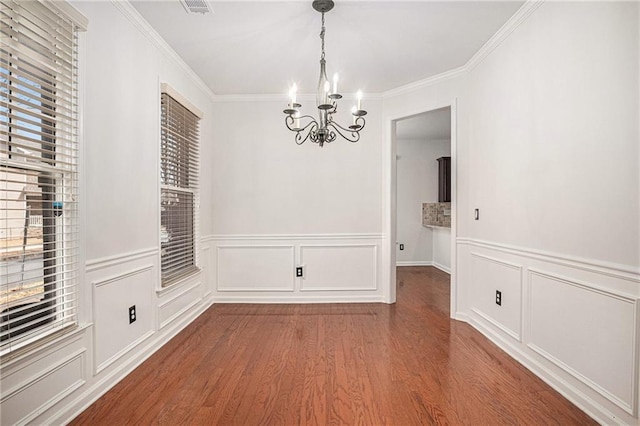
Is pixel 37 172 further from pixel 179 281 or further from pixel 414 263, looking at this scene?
pixel 414 263

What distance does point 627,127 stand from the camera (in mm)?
1639

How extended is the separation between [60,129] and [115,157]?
45 centimetres

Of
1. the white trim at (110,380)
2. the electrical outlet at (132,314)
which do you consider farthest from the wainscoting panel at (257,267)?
the electrical outlet at (132,314)

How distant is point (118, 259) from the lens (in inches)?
88.1

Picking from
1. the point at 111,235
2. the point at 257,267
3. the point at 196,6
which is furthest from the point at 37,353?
the point at 257,267

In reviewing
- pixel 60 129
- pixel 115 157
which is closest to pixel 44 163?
Result: pixel 60 129

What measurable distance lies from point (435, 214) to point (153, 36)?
5631 millimetres

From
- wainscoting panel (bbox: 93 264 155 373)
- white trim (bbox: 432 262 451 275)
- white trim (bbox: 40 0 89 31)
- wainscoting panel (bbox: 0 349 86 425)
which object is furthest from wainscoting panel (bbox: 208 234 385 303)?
white trim (bbox: 40 0 89 31)

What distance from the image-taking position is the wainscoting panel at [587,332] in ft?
5.44

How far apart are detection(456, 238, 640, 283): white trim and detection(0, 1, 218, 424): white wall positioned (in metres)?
2.89

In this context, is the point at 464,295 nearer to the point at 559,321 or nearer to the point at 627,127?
the point at 559,321

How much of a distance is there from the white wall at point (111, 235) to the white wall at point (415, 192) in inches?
189

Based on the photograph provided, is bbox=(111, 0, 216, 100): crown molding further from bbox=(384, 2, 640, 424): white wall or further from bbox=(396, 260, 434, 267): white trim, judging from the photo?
bbox=(396, 260, 434, 267): white trim

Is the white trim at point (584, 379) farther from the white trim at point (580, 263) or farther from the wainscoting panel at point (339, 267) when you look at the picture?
the wainscoting panel at point (339, 267)
